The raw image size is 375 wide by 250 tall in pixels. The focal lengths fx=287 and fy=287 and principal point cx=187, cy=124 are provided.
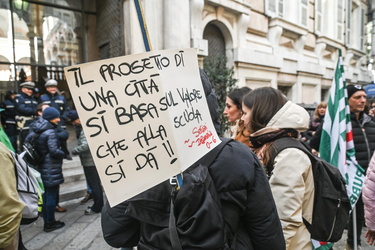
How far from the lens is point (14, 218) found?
5.98 feet

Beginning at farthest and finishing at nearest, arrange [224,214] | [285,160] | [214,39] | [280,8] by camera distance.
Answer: [280,8] < [214,39] < [285,160] < [224,214]

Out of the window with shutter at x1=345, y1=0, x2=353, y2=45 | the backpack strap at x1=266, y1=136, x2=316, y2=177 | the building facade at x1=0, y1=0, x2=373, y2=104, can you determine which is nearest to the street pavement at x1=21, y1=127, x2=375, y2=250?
the backpack strap at x1=266, y1=136, x2=316, y2=177

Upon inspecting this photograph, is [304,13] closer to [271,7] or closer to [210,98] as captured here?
[271,7]

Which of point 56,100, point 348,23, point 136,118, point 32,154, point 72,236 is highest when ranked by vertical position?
point 348,23

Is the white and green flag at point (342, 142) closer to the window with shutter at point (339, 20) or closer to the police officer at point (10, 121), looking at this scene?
the police officer at point (10, 121)

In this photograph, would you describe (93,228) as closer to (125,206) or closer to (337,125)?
(125,206)

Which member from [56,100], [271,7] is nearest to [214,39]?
[271,7]

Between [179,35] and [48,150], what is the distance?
13.2ft

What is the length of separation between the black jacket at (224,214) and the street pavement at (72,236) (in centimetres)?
242

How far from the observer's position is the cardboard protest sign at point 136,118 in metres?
1.00

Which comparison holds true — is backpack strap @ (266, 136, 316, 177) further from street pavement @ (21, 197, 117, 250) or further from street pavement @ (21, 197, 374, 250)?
street pavement @ (21, 197, 117, 250)

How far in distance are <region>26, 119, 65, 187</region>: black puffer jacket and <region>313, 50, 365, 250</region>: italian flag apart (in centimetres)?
333

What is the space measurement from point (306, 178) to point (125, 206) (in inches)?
41.9

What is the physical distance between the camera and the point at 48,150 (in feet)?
12.8
